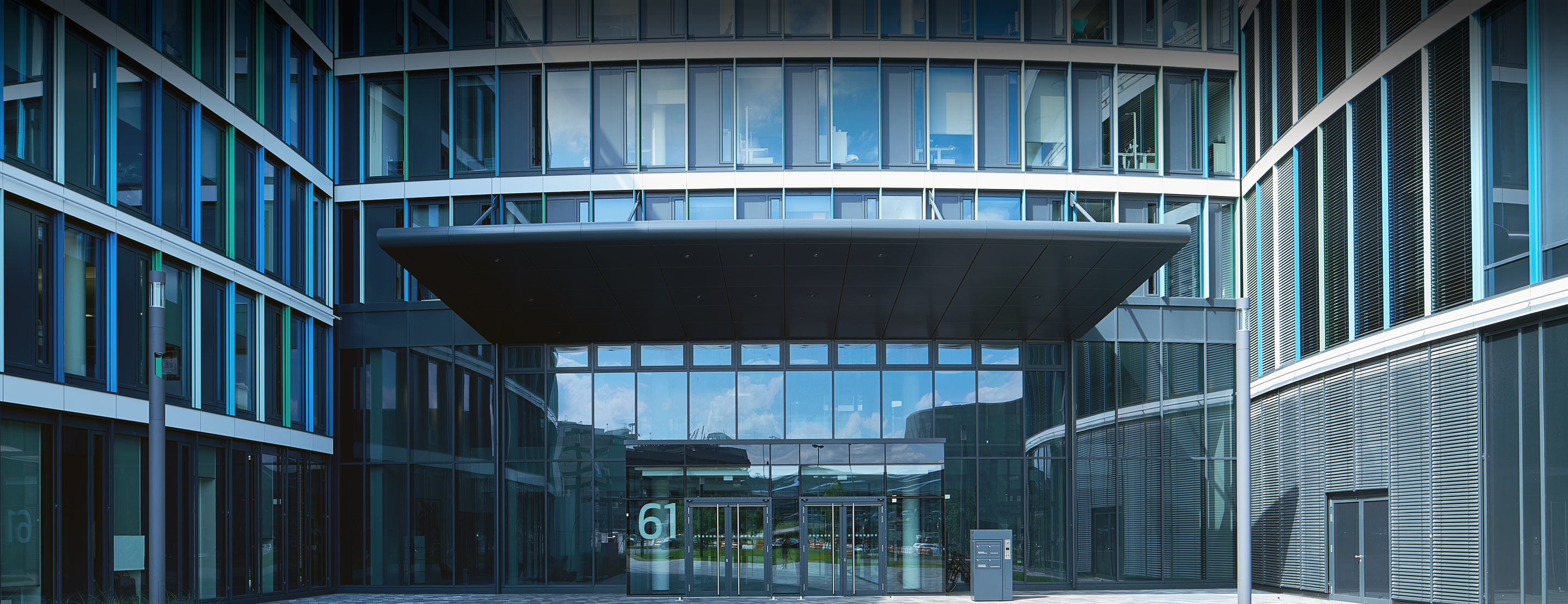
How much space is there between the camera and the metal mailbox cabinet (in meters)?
22.8

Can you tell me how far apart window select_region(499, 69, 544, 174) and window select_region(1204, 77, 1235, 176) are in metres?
14.1

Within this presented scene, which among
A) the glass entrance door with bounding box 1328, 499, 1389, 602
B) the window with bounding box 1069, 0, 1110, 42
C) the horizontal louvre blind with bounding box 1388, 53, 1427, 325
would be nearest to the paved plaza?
the glass entrance door with bounding box 1328, 499, 1389, 602

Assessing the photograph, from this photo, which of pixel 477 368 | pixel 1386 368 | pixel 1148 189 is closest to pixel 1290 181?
pixel 1148 189

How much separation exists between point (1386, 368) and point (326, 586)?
67.2 feet

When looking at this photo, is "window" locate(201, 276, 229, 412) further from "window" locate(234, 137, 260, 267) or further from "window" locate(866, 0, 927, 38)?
"window" locate(866, 0, 927, 38)

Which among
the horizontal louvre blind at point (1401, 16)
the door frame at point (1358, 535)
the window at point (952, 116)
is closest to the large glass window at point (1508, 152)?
the horizontal louvre blind at point (1401, 16)

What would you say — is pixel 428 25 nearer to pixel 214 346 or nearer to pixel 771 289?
pixel 214 346

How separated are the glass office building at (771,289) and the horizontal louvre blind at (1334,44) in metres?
0.09

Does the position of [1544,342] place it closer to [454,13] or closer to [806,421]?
[806,421]

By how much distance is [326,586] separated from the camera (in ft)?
82.9

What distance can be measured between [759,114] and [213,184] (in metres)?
10.5

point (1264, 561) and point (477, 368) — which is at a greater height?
point (477, 368)

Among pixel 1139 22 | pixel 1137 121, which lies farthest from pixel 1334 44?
pixel 1139 22

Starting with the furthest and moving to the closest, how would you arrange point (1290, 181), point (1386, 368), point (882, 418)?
point (882, 418) → point (1290, 181) → point (1386, 368)
